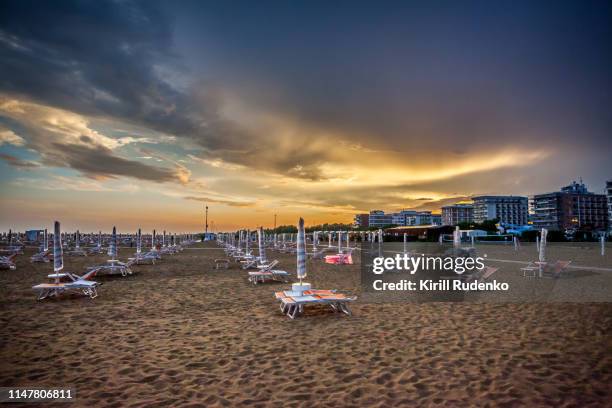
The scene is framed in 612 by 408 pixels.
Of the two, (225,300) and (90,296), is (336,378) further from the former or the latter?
(90,296)

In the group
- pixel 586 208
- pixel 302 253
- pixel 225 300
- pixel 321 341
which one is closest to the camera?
pixel 321 341

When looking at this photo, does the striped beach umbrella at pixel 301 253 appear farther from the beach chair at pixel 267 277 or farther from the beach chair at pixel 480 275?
the beach chair at pixel 480 275

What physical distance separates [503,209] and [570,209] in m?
39.3

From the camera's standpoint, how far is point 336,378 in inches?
201

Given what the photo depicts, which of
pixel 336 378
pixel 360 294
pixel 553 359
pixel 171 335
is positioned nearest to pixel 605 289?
pixel 360 294

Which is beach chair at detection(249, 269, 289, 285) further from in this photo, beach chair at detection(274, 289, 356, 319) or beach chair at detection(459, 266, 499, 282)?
beach chair at detection(459, 266, 499, 282)

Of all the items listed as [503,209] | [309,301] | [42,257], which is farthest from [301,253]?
[503,209]

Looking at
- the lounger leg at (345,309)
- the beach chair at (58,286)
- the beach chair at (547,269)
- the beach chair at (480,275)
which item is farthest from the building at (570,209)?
the beach chair at (58,286)

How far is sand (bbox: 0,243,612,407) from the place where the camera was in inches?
183

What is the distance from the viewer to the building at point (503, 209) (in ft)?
607

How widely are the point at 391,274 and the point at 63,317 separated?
42.5 feet

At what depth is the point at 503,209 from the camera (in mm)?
186000

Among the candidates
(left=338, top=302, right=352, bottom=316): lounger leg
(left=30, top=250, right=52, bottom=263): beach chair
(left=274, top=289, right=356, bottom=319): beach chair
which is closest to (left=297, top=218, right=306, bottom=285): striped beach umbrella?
(left=274, top=289, right=356, bottom=319): beach chair

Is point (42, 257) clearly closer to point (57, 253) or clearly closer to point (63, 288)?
point (57, 253)
